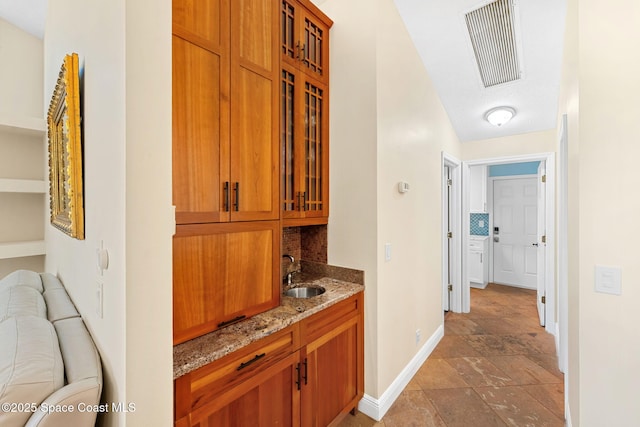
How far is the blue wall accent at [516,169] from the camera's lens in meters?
5.01

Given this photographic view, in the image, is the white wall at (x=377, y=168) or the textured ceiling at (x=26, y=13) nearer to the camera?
the white wall at (x=377, y=168)

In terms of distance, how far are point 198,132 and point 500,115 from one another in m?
3.15

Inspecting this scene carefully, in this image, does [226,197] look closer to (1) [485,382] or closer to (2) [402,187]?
(2) [402,187]

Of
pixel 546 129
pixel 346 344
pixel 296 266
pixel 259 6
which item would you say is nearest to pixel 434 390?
pixel 346 344

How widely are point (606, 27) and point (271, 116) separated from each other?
1.63 meters

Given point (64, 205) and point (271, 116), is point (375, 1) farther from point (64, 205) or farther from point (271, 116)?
point (64, 205)

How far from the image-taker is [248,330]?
1.33 metres

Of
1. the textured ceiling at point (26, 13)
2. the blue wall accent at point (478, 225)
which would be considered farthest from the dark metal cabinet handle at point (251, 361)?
the blue wall accent at point (478, 225)

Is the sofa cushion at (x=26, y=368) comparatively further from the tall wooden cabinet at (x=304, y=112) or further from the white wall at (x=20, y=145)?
the white wall at (x=20, y=145)

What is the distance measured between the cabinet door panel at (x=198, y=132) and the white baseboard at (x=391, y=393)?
1691 mm

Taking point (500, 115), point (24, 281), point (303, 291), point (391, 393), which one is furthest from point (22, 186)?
point (500, 115)

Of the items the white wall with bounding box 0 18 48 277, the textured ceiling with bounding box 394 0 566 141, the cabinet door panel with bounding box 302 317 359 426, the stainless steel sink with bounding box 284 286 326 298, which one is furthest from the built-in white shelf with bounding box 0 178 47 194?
the textured ceiling with bounding box 394 0 566 141

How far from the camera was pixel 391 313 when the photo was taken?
7.07 ft

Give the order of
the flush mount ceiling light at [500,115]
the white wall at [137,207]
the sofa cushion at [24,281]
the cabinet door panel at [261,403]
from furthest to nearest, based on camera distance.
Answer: the flush mount ceiling light at [500,115], the sofa cushion at [24,281], the cabinet door panel at [261,403], the white wall at [137,207]
